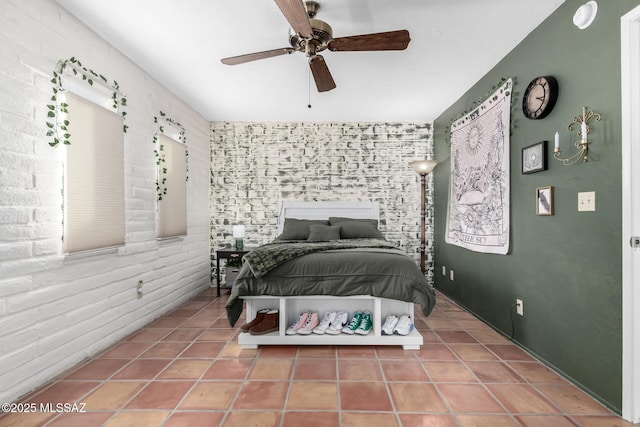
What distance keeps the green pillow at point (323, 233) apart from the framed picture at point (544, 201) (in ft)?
7.15

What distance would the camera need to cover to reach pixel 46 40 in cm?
207

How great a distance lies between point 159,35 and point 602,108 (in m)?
3.14

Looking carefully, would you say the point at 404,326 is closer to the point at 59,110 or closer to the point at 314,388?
the point at 314,388

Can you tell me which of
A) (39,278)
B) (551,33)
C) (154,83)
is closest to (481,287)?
(551,33)

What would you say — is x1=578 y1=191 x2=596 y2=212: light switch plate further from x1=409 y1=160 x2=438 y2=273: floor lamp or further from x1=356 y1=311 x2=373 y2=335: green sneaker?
x1=409 y1=160 x2=438 y2=273: floor lamp

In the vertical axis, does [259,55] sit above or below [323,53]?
below

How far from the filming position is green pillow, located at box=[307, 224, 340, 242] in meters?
3.91

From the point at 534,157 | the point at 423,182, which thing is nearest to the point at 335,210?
the point at 423,182

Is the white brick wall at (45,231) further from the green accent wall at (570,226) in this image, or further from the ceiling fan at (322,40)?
the green accent wall at (570,226)

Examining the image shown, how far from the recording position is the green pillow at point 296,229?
4109mm

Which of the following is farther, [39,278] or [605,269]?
[39,278]

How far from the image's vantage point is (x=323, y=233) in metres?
3.94

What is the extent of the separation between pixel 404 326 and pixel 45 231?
8.82 ft

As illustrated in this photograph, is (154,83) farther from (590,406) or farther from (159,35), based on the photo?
(590,406)
